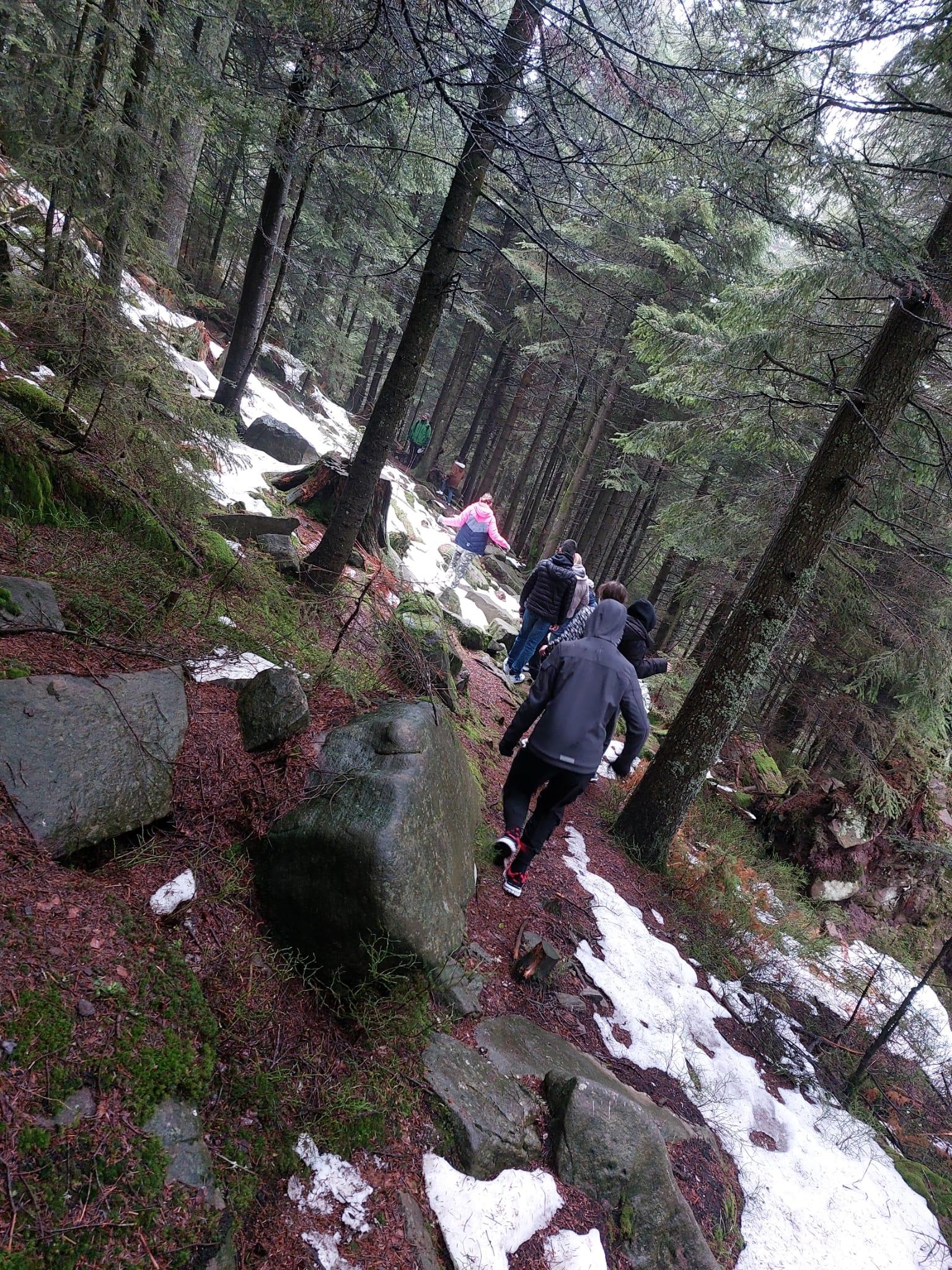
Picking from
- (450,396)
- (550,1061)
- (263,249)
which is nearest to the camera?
(550,1061)

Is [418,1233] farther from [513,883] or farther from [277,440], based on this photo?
[277,440]

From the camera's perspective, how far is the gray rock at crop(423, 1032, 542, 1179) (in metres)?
2.56

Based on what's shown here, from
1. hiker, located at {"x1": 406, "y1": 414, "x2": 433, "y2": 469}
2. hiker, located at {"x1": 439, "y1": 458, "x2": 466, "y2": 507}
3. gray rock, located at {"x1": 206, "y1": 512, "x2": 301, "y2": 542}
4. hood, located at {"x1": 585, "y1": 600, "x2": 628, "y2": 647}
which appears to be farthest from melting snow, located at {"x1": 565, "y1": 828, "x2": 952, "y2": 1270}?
hiker, located at {"x1": 406, "y1": 414, "x2": 433, "y2": 469}

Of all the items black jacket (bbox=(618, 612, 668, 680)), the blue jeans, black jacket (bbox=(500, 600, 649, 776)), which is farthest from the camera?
the blue jeans

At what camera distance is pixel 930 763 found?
29.5 ft

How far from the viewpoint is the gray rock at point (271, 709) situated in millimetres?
3484

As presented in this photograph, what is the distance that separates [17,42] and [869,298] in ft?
28.5

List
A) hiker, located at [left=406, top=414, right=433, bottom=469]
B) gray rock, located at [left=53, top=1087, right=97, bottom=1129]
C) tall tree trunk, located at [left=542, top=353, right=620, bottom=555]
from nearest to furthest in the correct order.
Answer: gray rock, located at [left=53, top=1087, right=97, bottom=1129] < tall tree trunk, located at [left=542, top=353, right=620, bottom=555] < hiker, located at [left=406, top=414, right=433, bottom=469]

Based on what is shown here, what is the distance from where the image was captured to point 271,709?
3564 mm

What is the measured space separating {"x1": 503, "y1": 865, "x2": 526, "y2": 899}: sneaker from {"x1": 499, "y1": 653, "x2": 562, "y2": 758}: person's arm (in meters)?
1.00

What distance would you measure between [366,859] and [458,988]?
1061 mm

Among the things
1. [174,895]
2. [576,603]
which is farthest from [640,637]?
[174,895]

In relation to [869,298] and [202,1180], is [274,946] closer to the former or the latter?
[202,1180]

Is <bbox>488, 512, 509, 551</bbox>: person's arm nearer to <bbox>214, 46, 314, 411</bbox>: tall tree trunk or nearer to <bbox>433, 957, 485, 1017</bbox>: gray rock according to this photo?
<bbox>214, 46, 314, 411</bbox>: tall tree trunk
